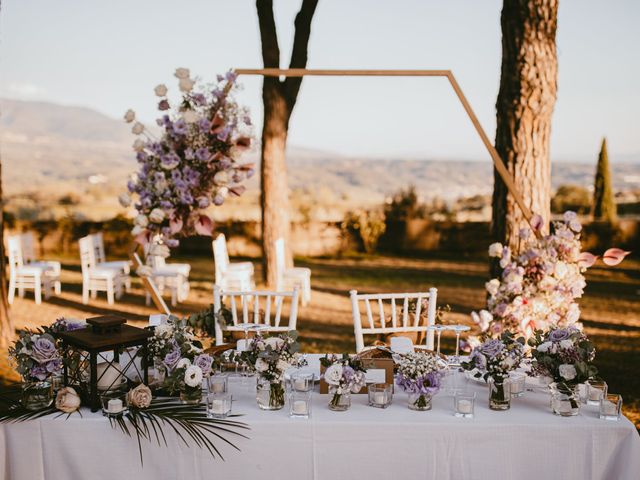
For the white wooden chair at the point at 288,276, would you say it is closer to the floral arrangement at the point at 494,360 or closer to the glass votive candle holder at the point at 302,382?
the glass votive candle holder at the point at 302,382

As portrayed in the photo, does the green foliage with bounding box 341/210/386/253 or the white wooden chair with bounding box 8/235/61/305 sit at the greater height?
the green foliage with bounding box 341/210/386/253

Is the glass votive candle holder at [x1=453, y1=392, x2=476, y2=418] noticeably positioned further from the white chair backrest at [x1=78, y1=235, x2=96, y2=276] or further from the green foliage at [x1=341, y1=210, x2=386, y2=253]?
the green foliage at [x1=341, y1=210, x2=386, y2=253]

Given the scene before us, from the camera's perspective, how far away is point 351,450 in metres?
2.67

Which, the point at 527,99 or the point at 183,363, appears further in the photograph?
the point at 527,99

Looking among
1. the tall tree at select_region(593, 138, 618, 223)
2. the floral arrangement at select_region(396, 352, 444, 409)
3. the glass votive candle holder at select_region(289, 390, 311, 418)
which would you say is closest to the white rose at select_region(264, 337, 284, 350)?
the glass votive candle holder at select_region(289, 390, 311, 418)

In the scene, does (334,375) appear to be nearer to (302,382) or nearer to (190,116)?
(302,382)

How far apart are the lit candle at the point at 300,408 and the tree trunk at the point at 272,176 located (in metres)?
6.92

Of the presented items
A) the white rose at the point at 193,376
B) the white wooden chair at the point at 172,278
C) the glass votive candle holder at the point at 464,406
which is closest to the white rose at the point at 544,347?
the glass votive candle holder at the point at 464,406

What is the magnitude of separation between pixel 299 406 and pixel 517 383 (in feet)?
3.15

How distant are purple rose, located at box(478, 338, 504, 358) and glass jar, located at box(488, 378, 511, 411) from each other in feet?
0.36

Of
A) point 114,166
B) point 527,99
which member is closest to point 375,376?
point 527,99

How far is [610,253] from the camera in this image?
155 inches

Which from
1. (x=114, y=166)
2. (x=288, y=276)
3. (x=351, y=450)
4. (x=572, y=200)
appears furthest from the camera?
(x=114, y=166)

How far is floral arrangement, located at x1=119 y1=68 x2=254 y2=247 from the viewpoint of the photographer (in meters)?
3.11
